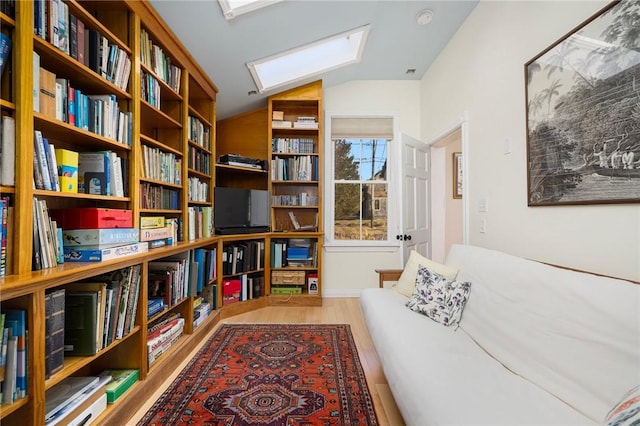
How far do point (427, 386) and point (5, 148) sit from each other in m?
1.87

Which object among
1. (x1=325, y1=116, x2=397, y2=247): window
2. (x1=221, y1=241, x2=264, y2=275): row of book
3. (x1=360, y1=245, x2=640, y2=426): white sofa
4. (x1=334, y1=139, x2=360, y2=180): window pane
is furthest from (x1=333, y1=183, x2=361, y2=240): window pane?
(x1=360, y1=245, x2=640, y2=426): white sofa

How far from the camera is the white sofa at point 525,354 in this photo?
0.91m

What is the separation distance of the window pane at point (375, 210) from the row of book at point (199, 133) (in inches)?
81.0

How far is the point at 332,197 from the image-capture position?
374 cm

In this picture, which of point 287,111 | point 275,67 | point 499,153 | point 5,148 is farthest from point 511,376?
point 287,111

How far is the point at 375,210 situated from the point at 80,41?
10.6ft

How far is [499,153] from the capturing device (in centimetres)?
207

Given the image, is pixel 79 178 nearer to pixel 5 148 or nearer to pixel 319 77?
pixel 5 148

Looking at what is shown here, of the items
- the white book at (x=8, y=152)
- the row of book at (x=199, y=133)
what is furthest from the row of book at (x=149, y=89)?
the white book at (x=8, y=152)

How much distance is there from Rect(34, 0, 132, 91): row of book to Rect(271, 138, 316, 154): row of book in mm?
1809

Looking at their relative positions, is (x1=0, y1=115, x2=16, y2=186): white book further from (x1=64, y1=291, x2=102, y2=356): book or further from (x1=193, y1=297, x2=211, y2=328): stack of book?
(x1=193, y1=297, x2=211, y2=328): stack of book

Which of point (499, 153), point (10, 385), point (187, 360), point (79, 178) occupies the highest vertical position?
point (499, 153)

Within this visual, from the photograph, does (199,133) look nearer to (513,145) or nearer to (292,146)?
(292,146)

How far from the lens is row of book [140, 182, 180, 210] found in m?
1.96
